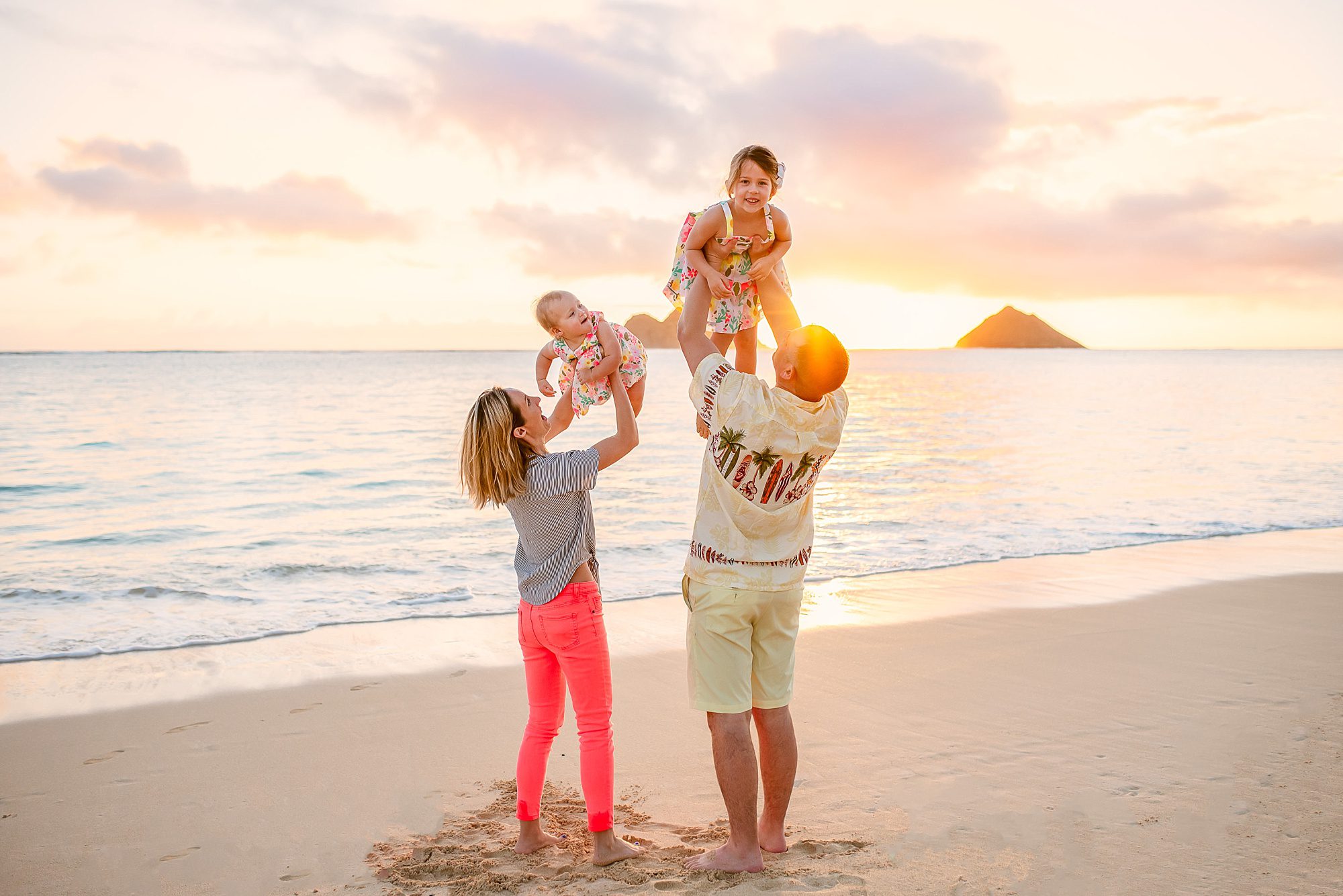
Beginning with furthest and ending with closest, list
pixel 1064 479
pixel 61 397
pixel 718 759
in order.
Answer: pixel 61 397 → pixel 1064 479 → pixel 718 759

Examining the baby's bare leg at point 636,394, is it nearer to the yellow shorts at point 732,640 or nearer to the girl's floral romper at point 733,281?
the girl's floral romper at point 733,281

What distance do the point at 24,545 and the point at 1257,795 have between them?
40.8 ft

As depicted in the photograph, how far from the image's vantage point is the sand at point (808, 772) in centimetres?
339

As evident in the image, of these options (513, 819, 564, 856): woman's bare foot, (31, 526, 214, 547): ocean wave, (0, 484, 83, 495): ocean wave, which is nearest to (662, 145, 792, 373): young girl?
(513, 819, 564, 856): woman's bare foot

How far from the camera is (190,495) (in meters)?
14.8

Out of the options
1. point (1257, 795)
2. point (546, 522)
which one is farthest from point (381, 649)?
point (1257, 795)

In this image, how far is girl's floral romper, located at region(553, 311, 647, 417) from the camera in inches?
139

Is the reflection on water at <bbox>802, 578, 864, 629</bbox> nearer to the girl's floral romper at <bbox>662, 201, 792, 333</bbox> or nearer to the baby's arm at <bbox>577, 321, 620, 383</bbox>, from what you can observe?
the girl's floral romper at <bbox>662, 201, 792, 333</bbox>

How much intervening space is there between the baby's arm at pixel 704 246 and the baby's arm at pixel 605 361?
1.37 ft

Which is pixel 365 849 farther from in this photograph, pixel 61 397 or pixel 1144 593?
pixel 61 397

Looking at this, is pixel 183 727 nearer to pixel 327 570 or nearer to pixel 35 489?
pixel 327 570

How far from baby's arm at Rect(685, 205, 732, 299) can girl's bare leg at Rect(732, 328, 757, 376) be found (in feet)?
0.96

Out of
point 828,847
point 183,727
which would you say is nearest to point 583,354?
point 828,847

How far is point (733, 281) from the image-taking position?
3.61m
